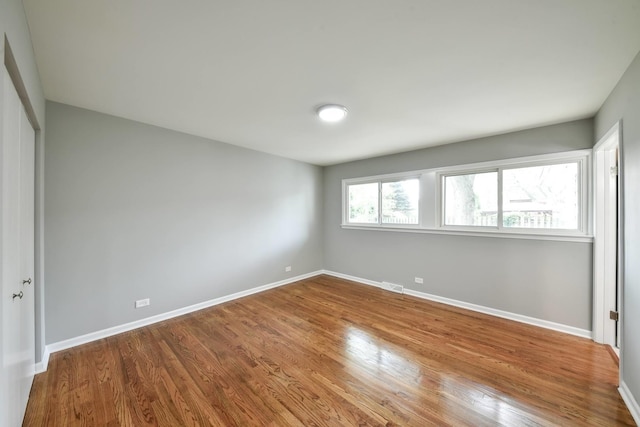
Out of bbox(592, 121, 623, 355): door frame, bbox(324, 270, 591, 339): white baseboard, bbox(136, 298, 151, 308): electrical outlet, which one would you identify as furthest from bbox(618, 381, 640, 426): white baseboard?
bbox(136, 298, 151, 308): electrical outlet

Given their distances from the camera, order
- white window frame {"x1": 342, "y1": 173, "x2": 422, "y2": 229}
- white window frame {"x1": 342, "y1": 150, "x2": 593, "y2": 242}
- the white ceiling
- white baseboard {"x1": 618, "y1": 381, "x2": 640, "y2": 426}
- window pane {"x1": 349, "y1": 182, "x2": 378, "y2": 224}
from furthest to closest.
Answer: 1. window pane {"x1": 349, "y1": 182, "x2": 378, "y2": 224}
2. white window frame {"x1": 342, "y1": 173, "x2": 422, "y2": 229}
3. white window frame {"x1": 342, "y1": 150, "x2": 593, "y2": 242}
4. white baseboard {"x1": 618, "y1": 381, "x2": 640, "y2": 426}
5. the white ceiling

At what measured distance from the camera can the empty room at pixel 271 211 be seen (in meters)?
1.49

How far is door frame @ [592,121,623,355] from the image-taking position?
2521 millimetres

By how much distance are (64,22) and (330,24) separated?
5.17ft

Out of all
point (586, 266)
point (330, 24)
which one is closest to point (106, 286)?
point (330, 24)

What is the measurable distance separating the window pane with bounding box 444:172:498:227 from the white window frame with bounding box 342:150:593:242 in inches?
2.8

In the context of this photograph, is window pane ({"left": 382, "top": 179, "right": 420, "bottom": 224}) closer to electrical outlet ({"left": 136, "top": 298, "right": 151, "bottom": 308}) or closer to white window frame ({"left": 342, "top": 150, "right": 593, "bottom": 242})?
white window frame ({"left": 342, "top": 150, "right": 593, "bottom": 242})

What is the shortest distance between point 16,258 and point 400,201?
4.49 m

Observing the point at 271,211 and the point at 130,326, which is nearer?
the point at 130,326

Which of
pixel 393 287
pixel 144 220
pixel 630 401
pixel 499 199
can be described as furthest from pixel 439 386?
pixel 144 220

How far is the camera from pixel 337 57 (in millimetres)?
1730

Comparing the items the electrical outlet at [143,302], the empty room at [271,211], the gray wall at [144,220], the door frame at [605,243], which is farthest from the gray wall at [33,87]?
the door frame at [605,243]

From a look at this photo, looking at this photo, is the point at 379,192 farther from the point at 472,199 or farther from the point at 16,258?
the point at 16,258

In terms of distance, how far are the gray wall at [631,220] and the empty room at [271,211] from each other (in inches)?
0.9
